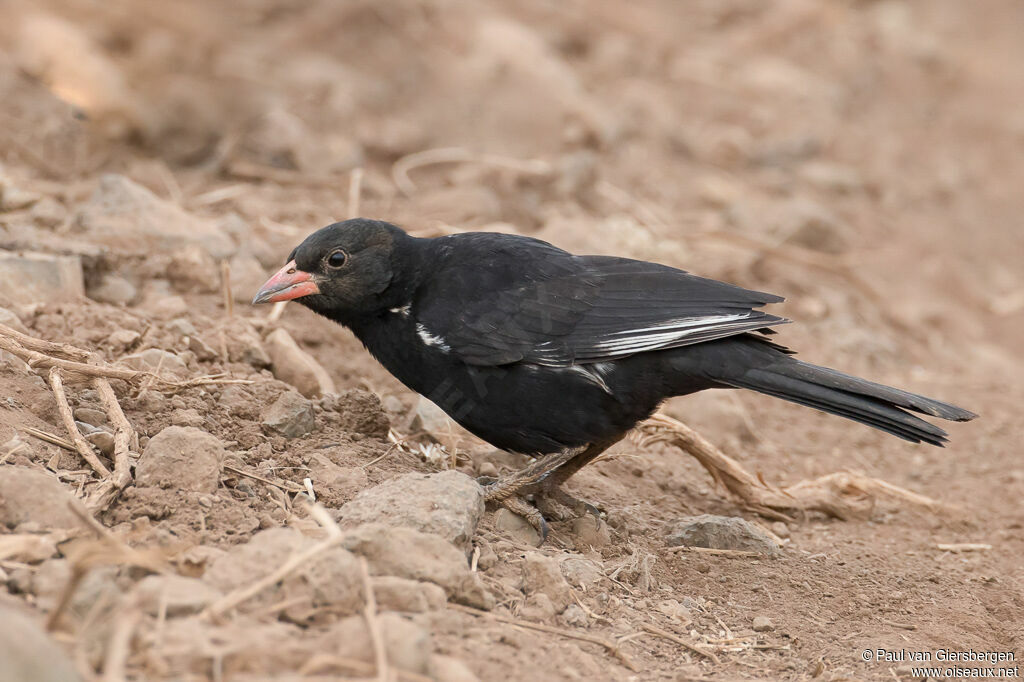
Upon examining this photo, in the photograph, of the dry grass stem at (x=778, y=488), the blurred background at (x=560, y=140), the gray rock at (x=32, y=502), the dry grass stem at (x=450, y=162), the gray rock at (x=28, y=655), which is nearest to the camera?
the gray rock at (x=28, y=655)

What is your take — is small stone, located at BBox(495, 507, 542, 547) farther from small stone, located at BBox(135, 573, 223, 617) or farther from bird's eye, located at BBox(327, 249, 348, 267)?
small stone, located at BBox(135, 573, 223, 617)

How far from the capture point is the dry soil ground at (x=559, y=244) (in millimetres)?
3312

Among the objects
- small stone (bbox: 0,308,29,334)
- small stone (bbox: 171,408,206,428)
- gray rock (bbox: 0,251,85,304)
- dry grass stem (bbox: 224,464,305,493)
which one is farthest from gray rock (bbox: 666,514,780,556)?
gray rock (bbox: 0,251,85,304)

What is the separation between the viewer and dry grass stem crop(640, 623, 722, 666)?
132 inches

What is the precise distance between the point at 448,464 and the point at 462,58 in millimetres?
5933

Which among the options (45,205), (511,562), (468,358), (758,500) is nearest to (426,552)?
(511,562)

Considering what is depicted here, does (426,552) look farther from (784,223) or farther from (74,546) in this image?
(784,223)

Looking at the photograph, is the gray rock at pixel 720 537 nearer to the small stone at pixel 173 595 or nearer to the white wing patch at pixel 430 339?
the white wing patch at pixel 430 339

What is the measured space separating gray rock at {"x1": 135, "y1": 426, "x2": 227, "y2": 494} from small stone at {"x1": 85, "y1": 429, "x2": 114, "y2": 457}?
157 millimetres

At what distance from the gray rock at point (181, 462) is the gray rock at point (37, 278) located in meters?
1.41

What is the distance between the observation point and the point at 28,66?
23.9 ft

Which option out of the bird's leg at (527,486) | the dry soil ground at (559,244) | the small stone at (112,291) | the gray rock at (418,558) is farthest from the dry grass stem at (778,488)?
the small stone at (112,291)

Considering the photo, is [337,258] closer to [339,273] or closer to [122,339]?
[339,273]

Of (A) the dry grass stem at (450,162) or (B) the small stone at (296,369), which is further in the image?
(A) the dry grass stem at (450,162)
